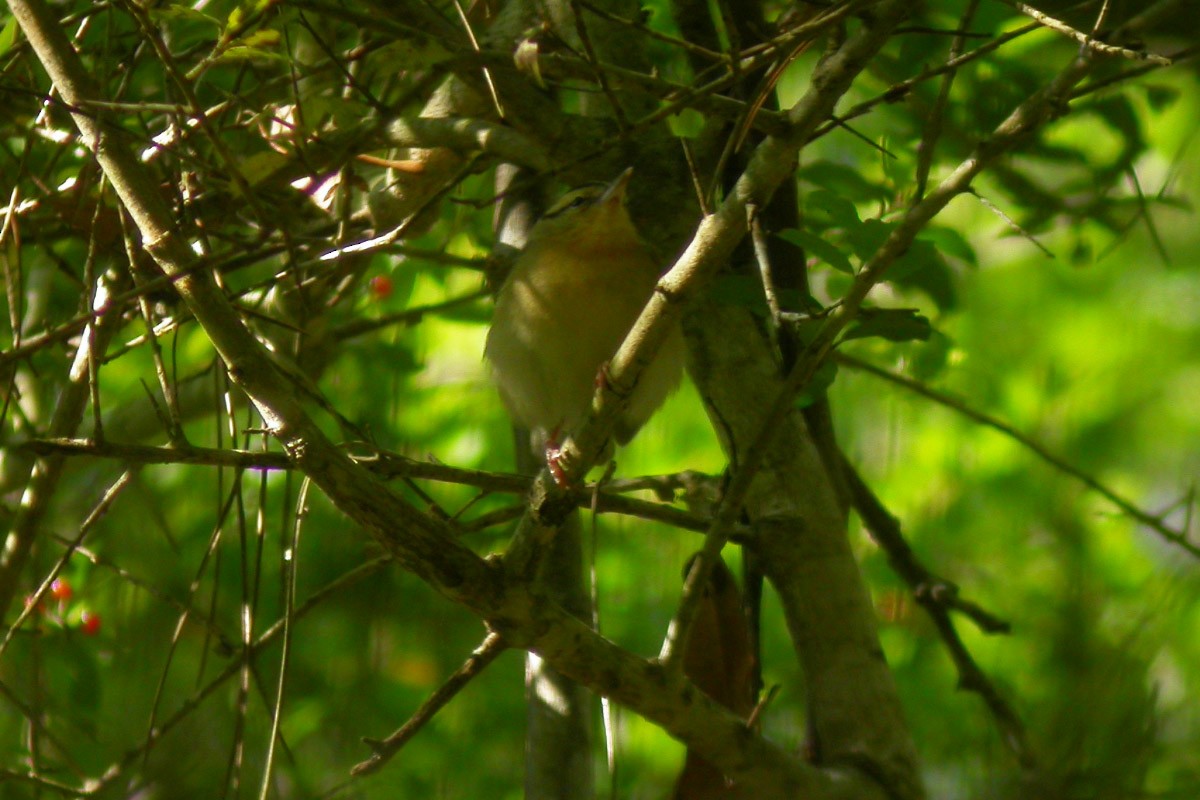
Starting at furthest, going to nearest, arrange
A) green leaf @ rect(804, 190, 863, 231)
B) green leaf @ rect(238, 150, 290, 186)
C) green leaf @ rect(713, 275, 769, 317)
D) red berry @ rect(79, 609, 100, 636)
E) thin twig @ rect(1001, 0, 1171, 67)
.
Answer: red berry @ rect(79, 609, 100, 636)
green leaf @ rect(238, 150, 290, 186)
green leaf @ rect(713, 275, 769, 317)
green leaf @ rect(804, 190, 863, 231)
thin twig @ rect(1001, 0, 1171, 67)

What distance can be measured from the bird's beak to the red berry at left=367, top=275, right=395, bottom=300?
1004 mm

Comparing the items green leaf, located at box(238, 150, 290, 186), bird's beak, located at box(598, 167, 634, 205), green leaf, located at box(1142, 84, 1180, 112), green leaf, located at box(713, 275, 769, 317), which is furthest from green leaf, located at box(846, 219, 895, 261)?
green leaf, located at box(1142, 84, 1180, 112)

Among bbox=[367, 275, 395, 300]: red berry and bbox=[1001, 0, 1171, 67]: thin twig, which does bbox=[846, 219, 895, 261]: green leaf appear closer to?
bbox=[1001, 0, 1171, 67]: thin twig

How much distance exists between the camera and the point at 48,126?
3.69 meters

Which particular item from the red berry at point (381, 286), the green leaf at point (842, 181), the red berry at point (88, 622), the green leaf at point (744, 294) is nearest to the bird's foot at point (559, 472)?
the green leaf at point (744, 294)

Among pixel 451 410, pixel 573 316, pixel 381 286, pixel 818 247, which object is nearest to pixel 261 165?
pixel 573 316

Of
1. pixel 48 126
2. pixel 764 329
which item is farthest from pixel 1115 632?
pixel 48 126

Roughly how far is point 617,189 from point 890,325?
137 cm

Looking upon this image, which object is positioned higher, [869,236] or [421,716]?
[869,236]

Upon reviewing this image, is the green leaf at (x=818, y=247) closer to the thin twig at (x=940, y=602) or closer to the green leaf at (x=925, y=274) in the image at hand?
the green leaf at (x=925, y=274)

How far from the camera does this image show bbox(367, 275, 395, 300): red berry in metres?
4.78

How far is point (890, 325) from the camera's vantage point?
2.66m

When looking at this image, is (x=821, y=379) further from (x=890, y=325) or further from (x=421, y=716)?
(x=421, y=716)

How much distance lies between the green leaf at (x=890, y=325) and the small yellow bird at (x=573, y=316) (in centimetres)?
147
